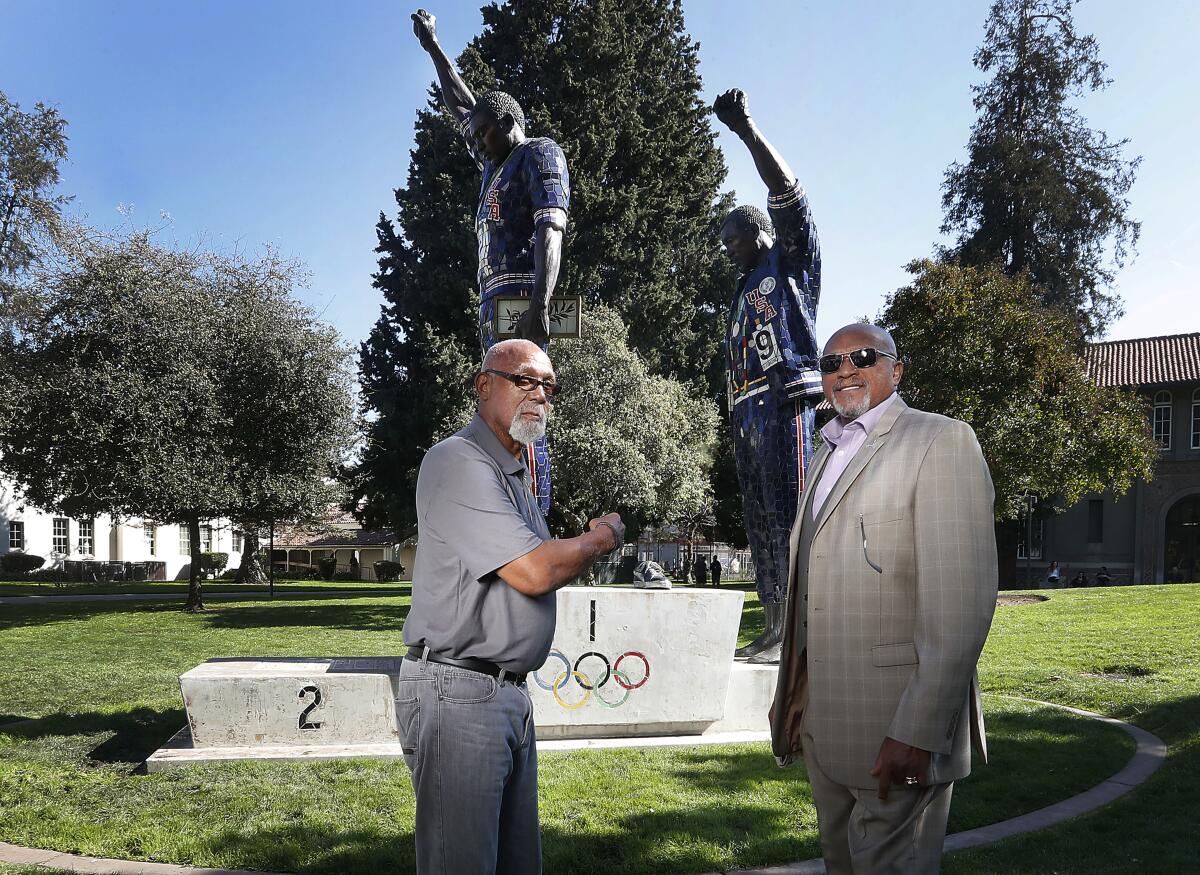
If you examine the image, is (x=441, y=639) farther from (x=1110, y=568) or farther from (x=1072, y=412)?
(x=1110, y=568)

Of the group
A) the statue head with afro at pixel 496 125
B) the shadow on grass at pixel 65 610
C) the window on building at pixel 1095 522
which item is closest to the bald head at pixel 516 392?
the statue head with afro at pixel 496 125

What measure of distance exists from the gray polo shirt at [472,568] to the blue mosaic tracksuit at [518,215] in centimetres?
357

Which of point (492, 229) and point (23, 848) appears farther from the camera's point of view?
point (492, 229)

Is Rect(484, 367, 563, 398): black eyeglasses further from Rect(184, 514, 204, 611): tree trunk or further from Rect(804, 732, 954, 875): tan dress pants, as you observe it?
Rect(184, 514, 204, 611): tree trunk

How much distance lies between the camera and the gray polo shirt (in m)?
2.55

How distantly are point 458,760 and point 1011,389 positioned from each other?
2146 centimetres

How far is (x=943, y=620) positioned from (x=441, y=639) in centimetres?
137

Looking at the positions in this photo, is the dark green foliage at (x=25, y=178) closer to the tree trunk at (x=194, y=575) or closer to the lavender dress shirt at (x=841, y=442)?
the tree trunk at (x=194, y=575)

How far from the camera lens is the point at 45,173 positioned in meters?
29.3

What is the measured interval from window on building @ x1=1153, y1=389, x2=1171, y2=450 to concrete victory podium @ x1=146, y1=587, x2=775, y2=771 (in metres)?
35.0

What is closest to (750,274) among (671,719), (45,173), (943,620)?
(671,719)

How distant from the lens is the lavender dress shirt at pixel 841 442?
2.82m

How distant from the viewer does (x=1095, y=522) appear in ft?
119

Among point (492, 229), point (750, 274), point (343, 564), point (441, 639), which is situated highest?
point (492, 229)
